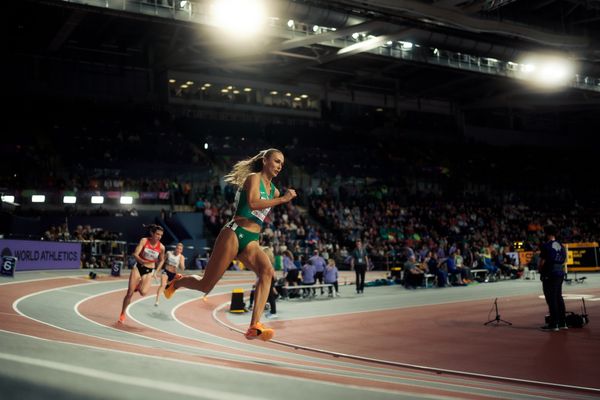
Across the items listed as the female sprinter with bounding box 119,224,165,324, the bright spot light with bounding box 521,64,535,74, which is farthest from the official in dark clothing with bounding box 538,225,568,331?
the bright spot light with bounding box 521,64,535,74

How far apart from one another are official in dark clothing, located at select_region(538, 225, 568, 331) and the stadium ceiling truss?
18.4m

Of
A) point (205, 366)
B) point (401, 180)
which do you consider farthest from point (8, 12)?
point (205, 366)

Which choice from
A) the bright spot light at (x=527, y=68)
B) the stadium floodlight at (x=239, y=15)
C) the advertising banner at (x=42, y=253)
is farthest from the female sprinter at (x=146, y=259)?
the bright spot light at (x=527, y=68)

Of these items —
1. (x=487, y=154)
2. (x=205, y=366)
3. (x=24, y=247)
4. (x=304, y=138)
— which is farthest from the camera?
(x=487, y=154)

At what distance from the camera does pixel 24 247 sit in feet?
68.5

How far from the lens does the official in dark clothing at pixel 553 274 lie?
11000 millimetres

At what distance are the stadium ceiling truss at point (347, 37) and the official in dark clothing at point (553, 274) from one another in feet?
60.3

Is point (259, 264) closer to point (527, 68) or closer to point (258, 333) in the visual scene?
point (258, 333)

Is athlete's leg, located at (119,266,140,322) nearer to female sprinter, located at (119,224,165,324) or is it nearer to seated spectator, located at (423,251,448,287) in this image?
female sprinter, located at (119,224,165,324)

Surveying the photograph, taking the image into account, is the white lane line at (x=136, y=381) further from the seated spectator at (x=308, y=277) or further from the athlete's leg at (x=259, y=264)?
the seated spectator at (x=308, y=277)

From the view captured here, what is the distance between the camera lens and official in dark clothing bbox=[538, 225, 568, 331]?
11000mm

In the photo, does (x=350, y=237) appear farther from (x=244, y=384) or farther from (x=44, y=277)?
(x=244, y=384)

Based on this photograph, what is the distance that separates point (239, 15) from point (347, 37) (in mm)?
9584

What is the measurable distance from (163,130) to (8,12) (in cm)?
1024
